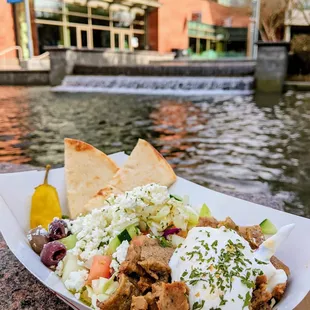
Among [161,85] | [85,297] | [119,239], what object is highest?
[119,239]

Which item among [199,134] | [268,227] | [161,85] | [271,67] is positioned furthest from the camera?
[161,85]

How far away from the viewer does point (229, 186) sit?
4.38 m

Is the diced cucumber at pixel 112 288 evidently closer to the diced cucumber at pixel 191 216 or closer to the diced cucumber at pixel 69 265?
the diced cucumber at pixel 69 265

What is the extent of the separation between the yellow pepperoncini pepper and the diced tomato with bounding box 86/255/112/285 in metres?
0.40

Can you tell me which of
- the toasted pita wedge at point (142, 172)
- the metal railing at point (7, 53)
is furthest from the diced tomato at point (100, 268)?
the metal railing at point (7, 53)

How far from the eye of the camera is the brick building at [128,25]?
23656mm

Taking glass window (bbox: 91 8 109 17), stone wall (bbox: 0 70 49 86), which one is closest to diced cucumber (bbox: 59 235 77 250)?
stone wall (bbox: 0 70 49 86)

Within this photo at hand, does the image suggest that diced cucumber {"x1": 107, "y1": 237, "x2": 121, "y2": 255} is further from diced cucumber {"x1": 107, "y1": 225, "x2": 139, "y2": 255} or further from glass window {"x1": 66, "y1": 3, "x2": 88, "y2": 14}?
glass window {"x1": 66, "y1": 3, "x2": 88, "y2": 14}

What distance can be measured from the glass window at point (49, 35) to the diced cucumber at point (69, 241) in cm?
2425

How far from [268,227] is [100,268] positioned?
22.3 inches

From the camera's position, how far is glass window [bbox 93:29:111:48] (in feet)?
91.8

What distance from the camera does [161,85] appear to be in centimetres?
1412

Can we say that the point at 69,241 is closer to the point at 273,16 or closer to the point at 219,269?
the point at 219,269

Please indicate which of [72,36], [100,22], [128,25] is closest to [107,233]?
[72,36]
